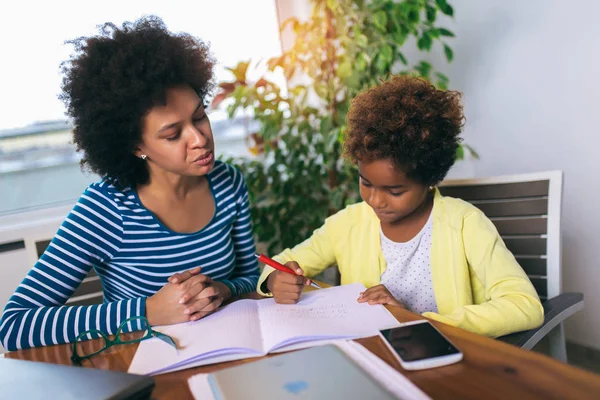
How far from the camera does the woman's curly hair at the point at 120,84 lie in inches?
46.0

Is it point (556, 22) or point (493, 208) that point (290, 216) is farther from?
point (556, 22)

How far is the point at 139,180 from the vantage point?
1279mm

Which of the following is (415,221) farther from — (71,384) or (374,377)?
(71,384)

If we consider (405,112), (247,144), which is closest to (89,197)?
(405,112)

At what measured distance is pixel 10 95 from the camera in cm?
210

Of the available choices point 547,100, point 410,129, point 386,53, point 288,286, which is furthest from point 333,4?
point 288,286

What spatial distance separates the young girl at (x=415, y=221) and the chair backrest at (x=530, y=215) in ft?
0.75

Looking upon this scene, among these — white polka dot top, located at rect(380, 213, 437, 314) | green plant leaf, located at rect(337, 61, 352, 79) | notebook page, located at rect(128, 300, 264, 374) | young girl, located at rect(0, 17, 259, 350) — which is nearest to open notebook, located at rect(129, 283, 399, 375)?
notebook page, located at rect(128, 300, 264, 374)

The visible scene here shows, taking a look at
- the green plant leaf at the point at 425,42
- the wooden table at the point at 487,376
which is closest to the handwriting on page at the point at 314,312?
the wooden table at the point at 487,376

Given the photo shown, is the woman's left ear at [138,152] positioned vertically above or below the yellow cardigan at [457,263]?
above

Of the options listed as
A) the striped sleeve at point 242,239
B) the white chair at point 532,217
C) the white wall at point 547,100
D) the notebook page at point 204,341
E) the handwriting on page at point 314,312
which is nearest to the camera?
the notebook page at point 204,341

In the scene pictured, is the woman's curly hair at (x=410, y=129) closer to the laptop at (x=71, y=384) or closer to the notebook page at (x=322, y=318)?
the notebook page at (x=322, y=318)

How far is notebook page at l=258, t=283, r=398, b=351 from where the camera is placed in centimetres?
79

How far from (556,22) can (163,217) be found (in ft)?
4.94
